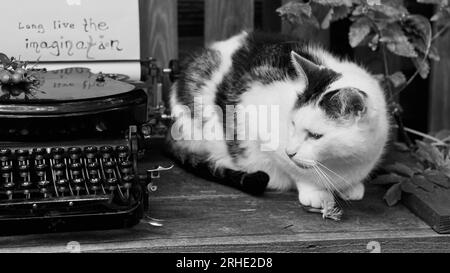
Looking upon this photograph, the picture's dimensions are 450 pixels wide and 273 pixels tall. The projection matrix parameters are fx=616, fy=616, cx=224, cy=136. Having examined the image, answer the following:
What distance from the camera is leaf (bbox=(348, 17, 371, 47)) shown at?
1731 mm

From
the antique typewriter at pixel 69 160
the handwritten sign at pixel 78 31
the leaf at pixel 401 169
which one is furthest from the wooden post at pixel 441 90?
the antique typewriter at pixel 69 160

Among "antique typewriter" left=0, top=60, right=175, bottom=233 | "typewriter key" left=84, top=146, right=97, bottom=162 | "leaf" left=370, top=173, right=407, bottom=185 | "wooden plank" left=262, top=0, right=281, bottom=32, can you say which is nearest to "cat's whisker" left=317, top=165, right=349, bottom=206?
"leaf" left=370, top=173, right=407, bottom=185

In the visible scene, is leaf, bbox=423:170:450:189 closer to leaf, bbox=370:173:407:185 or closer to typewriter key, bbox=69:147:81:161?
leaf, bbox=370:173:407:185

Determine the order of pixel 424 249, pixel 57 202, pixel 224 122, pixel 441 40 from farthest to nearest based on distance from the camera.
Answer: pixel 441 40, pixel 224 122, pixel 424 249, pixel 57 202

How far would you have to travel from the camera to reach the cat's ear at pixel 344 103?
50.4 inches

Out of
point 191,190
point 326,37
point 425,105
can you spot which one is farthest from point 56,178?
point 425,105

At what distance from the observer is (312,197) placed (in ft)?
4.74

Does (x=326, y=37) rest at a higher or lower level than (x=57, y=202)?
higher

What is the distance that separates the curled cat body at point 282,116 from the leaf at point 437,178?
A: 0.15 meters

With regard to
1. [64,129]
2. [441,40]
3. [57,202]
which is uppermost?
[441,40]

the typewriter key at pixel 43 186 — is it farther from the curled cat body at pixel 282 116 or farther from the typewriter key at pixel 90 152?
the curled cat body at pixel 282 116

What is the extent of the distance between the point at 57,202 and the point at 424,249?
77 cm

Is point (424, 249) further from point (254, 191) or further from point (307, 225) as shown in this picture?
point (254, 191)

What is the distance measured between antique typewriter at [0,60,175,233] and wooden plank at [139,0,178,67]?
1.84ft
